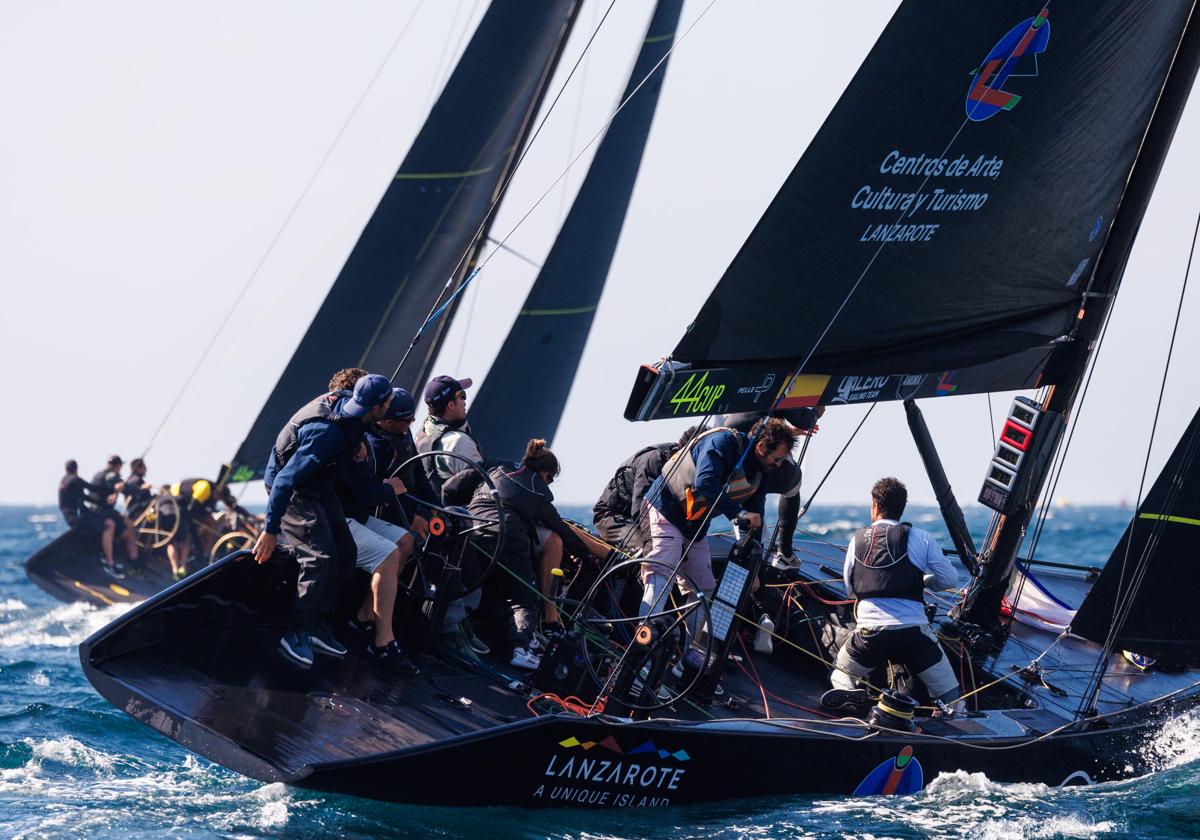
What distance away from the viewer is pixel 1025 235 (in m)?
A: 8.77

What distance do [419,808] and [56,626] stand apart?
33.0ft

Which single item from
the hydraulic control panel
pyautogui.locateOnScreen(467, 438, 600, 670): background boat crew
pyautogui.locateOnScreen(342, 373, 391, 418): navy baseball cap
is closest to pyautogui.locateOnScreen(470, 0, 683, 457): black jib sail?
the hydraulic control panel

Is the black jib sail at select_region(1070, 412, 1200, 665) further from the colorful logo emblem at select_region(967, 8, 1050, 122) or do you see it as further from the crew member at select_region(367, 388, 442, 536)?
the crew member at select_region(367, 388, 442, 536)

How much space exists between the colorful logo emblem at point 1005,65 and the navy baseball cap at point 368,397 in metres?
3.51

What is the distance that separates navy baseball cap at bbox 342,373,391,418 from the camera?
23.2ft

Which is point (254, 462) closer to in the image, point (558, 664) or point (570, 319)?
point (570, 319)

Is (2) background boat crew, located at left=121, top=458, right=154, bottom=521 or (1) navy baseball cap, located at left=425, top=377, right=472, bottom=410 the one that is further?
(2) background boat crew, located at left=121, top=458, right=154, bottom=521

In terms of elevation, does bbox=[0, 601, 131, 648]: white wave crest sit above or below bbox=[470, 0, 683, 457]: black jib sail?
below

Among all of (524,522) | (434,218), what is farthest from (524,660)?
(434,218)

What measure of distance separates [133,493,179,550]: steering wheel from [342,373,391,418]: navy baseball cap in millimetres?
10957

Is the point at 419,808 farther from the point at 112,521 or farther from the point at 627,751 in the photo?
the point at 112,521

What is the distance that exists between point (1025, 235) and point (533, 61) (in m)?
Answer: 9.14

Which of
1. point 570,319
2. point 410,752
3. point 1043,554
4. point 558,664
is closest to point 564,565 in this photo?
point 558,664

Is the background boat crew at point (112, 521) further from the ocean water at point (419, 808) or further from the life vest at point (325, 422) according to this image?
the life vest at point (325, 422)
